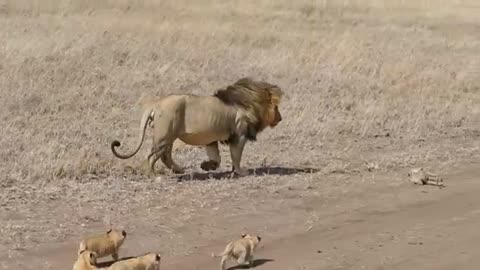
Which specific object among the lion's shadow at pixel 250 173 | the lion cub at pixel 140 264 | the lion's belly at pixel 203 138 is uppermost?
the lion's belly at pixel 203 138

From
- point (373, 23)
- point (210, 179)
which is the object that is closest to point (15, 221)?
point (210, 179)

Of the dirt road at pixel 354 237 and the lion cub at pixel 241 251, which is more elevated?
the lion cub at pixel 241 251

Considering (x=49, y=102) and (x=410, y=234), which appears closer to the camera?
(x=410, y=234)

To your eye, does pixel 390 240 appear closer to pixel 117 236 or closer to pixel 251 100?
pixel 117 236

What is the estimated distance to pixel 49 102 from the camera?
15375mm

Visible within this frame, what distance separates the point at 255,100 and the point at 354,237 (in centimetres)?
311

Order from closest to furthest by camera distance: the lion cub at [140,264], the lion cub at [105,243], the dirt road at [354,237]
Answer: the lion cub at [140,264] < the lion cub at [105,243] < the dirt road at [354,237]

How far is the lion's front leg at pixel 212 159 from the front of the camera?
444 inches

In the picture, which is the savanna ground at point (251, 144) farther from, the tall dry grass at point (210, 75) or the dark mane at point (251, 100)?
the dark mane at point (251, 100)

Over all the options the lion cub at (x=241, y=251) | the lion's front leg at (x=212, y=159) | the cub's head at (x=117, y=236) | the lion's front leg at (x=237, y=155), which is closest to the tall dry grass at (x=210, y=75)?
the lion's front leg at (x=212, y=159)

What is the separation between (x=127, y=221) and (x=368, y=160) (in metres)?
4.62

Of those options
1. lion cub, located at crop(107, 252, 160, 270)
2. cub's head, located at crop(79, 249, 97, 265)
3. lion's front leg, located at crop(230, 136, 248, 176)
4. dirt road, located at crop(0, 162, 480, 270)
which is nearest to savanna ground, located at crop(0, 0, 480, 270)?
dirt road, located at crop(0, 162, 480, 270)

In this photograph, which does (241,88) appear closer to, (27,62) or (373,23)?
(27,62)

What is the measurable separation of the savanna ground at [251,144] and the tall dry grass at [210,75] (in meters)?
0.05
